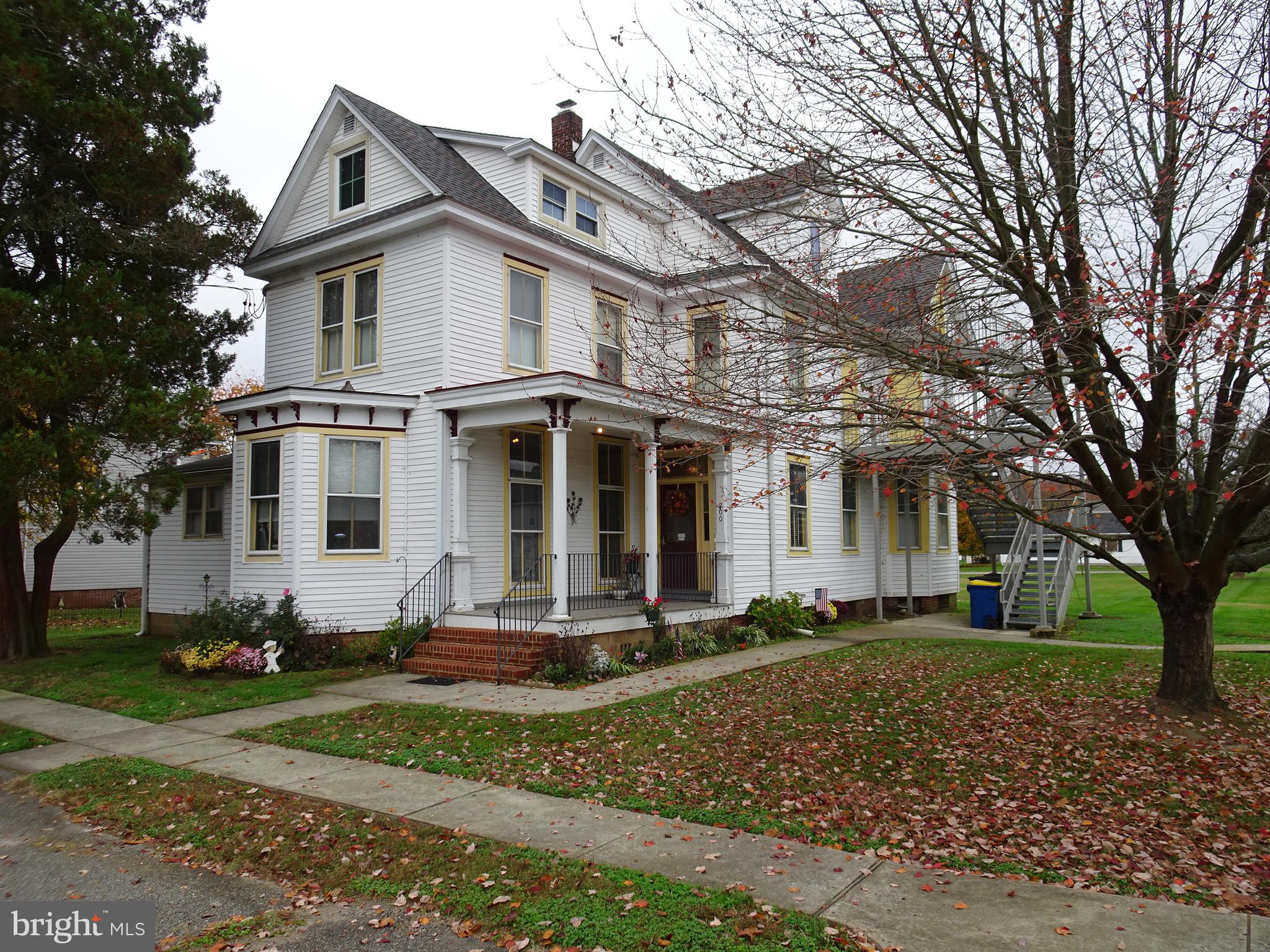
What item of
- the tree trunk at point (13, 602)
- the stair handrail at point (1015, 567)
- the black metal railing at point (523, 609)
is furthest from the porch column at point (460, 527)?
the stair handrail at point (1015, 567)

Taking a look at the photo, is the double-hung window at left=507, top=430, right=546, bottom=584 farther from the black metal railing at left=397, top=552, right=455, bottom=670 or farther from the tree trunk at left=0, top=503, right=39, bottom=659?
the tree trunk at left=0, top=503, right=39, bottom=659

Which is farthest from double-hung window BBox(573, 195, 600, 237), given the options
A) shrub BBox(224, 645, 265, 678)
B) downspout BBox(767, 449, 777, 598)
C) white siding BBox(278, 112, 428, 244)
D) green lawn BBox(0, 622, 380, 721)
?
shrub BBox(224, 645, 265, 678)

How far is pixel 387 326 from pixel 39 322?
505 centimetres

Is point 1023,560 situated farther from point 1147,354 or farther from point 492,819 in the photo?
point 492,819

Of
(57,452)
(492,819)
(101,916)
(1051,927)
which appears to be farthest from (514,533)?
(1051,927)

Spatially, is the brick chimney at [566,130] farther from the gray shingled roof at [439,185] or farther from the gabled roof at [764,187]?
the gabled roof at [764,187]

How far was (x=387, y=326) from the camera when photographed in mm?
14641

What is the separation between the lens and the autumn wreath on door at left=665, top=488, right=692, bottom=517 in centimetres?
1769

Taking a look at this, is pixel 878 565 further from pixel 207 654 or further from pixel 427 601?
pixel 207 654

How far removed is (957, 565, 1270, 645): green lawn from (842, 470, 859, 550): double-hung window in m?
4.68

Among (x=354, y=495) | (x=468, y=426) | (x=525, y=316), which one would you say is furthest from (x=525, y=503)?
(x=525, y=316)

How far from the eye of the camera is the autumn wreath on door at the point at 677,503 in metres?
17.7

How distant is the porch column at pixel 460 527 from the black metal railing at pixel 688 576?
413 cm

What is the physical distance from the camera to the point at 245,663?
12.2 metres
